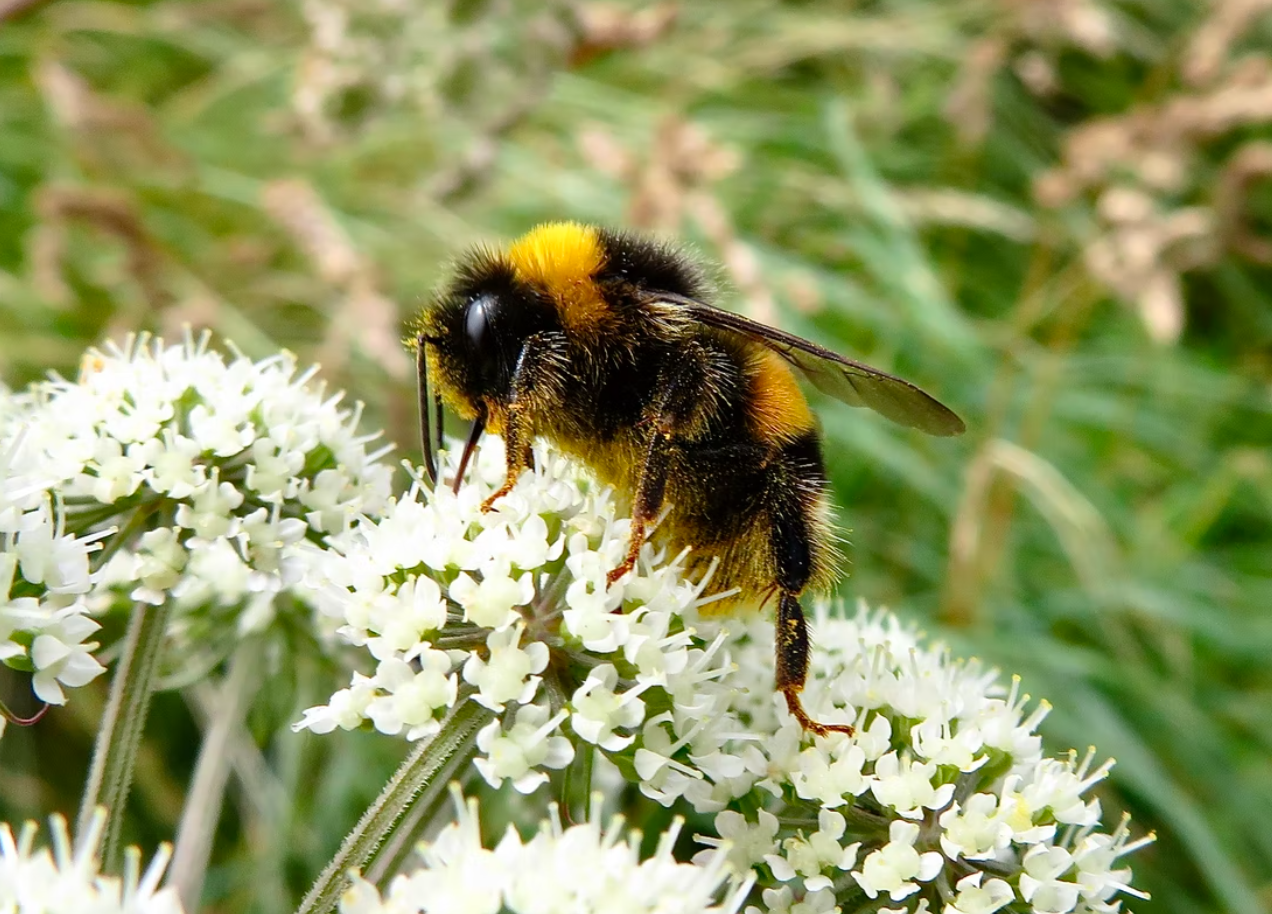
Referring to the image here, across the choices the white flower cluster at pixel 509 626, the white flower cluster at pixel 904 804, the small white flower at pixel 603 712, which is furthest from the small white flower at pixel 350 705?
the white flower cluster at pixel 904 804

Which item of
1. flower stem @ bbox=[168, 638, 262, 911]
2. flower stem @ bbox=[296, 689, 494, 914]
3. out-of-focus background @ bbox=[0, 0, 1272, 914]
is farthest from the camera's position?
out-of-focus background @ bbox=[0, 0, 1272, 914]

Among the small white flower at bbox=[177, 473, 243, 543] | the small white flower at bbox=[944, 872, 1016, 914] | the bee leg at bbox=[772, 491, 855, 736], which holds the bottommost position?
the small white flower at bbox=[944, 872, 1016, 914]

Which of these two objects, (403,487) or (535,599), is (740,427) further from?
(403,487)

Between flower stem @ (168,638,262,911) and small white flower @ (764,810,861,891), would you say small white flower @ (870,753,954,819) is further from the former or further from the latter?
flower stem @ (168,638,262,911)

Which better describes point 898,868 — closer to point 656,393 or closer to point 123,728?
point 656,393

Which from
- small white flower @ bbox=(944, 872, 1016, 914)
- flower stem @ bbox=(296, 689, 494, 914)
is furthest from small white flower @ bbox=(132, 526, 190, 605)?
small white flower @ bbox=(944, 872, 1016, 914)

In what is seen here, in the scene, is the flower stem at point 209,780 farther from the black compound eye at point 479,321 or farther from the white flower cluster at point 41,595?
the black compound eye at point 479,321
